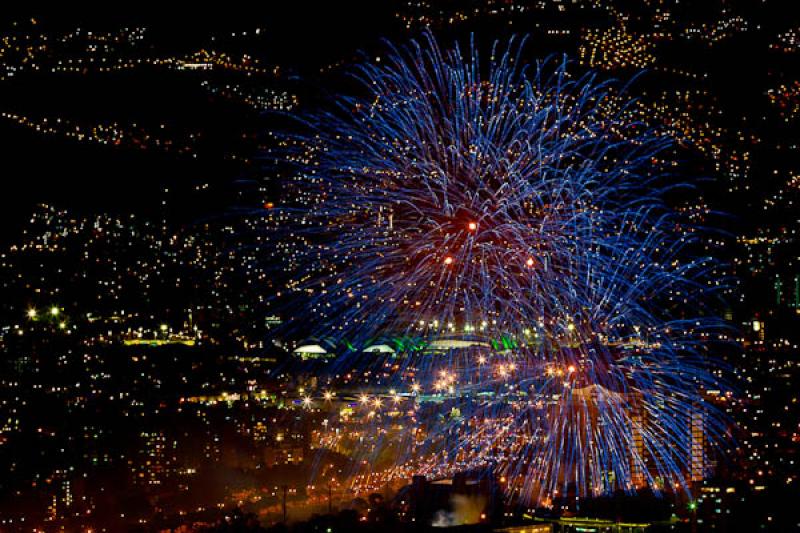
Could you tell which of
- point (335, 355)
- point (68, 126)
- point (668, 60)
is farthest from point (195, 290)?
point (668, 60)

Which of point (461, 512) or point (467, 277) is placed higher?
point (467, 277)

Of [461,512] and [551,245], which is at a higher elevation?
[551,245]

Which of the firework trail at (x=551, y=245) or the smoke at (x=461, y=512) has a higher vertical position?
the firework trail at (x=551, y=245)
